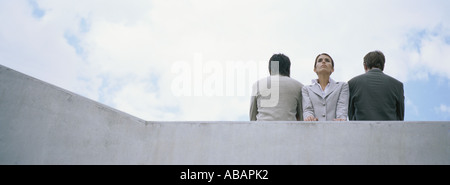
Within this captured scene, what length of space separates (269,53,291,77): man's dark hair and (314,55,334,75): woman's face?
328 millimetres

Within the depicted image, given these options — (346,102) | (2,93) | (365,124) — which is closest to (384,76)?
(346,102)

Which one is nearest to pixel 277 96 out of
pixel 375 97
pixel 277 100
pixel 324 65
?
pixel 277 100

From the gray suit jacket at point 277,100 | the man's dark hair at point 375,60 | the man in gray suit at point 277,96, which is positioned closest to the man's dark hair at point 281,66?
the man in gray suit at point 277,96

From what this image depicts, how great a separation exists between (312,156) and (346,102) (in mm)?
1027

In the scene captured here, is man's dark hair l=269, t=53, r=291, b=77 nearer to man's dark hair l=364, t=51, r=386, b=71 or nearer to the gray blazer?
the gray blazer

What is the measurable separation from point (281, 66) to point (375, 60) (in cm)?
108

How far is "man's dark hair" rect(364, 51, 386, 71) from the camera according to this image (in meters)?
3.98

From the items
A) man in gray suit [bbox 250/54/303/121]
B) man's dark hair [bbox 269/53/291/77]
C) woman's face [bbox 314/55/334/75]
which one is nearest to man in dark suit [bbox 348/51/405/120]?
woman's face [bbox 314/55/334/75]

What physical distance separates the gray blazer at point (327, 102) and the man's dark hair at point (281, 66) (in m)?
0.40

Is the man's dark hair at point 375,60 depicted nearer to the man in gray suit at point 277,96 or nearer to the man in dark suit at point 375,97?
the man in dark suit at point 375,97

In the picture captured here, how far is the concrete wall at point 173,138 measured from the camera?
2893 mm
